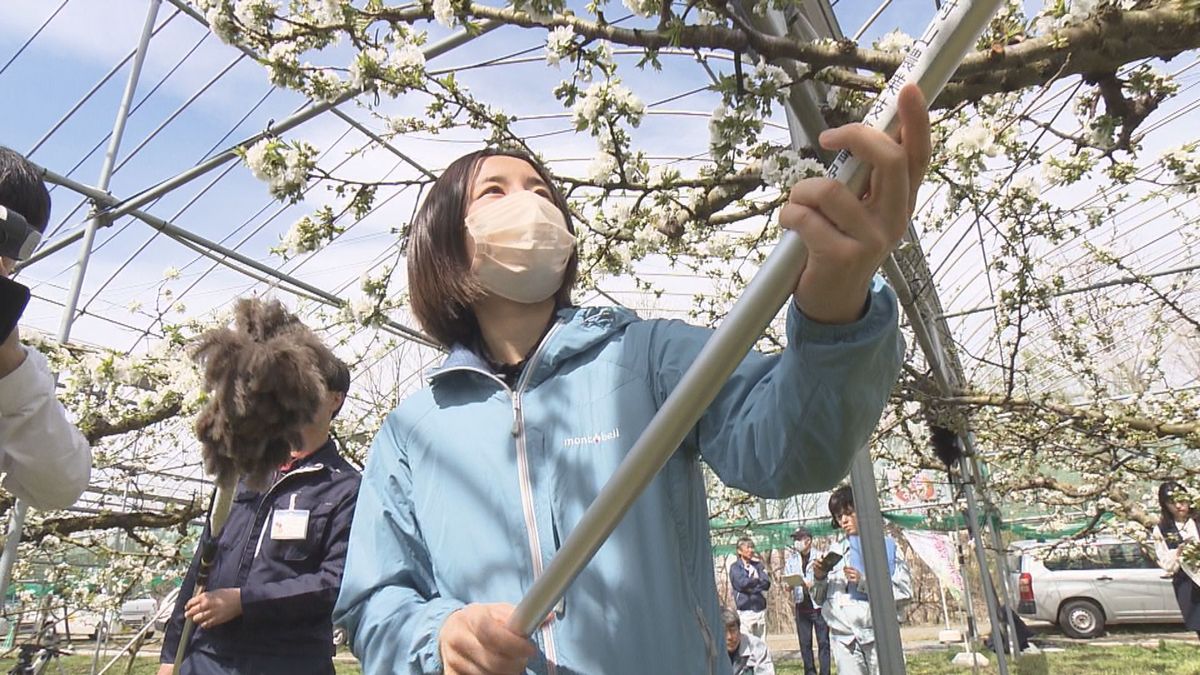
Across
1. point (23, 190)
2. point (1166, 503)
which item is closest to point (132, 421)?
point (23, 190)

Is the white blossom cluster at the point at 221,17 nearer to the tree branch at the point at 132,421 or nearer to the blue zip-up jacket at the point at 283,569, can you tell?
the blue zip-up jacket at the point at 283,569

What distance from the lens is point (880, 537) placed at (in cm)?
290

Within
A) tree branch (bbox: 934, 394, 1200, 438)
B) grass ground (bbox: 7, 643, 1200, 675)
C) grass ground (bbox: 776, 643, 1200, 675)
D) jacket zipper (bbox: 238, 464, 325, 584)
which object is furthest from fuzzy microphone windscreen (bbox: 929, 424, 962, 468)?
jacket zipper (bbox: 238, 464, 325, 584)

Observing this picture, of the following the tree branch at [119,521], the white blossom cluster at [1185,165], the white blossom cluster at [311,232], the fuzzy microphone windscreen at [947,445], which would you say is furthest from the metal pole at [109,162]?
the fuzzy microphone windscreen at [947,445]

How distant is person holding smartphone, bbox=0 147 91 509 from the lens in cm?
159

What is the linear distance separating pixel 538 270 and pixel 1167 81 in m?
2.20

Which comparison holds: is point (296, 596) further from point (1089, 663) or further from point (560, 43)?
point (1089, 663)

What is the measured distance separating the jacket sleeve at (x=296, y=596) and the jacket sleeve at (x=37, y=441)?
2.11 feet

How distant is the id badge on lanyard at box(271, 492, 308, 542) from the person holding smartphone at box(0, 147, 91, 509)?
71 cm

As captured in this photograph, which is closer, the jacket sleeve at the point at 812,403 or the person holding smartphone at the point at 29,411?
the jacket sleeve at the point at 812,403

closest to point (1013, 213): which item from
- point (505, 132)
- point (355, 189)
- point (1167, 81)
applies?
point (1167, 81)

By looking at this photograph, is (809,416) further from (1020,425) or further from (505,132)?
(1020,425)

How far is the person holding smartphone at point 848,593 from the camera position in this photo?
6746 millimetres

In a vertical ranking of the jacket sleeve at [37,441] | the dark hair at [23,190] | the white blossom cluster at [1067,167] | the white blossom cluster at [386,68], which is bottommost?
the jacket sleeve at [37,441]
